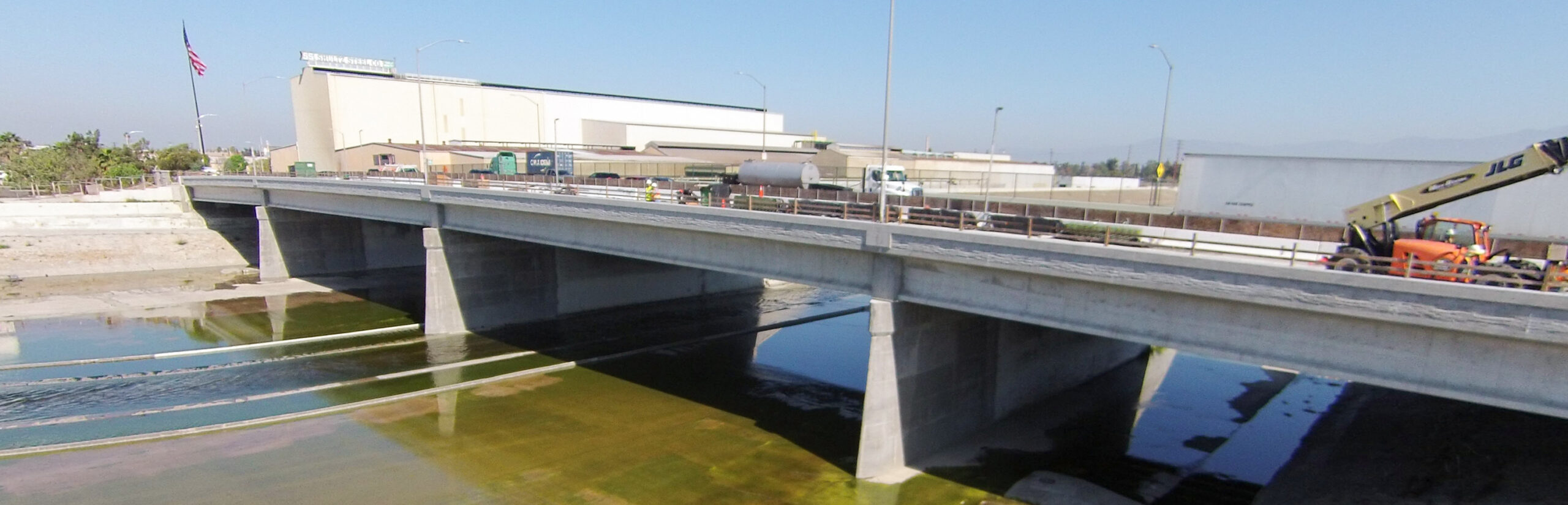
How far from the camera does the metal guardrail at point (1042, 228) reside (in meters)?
12.2

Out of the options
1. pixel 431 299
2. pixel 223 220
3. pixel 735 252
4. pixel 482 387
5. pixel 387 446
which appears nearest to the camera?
pixel 387 446

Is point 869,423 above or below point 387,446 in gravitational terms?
above

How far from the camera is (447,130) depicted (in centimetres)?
9119

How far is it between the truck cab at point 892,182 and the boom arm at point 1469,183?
20565mm

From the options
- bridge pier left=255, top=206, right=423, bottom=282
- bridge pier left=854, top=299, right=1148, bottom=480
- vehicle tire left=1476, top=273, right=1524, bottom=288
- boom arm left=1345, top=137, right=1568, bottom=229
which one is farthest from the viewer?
bridge pier left=255, top=206, right=423, bottom=282

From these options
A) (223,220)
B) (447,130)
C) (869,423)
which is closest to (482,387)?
(869,423)

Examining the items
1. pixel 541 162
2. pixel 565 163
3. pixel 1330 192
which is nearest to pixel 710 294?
pixel 565 163

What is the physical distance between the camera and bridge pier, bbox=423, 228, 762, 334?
3419 centimetres

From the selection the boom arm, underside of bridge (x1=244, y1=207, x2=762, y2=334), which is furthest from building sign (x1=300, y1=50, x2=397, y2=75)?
the boom arm

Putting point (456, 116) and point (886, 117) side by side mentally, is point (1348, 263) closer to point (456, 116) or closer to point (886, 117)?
point (886, 117)

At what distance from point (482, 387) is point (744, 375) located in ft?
32.3

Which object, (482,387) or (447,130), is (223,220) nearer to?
(447,130)

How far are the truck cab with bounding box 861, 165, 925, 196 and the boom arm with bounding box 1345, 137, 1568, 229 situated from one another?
67.5ft

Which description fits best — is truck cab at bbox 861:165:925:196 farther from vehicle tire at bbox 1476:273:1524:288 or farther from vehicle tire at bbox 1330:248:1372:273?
vehicle tire at bbox 1476:273:1524:288
